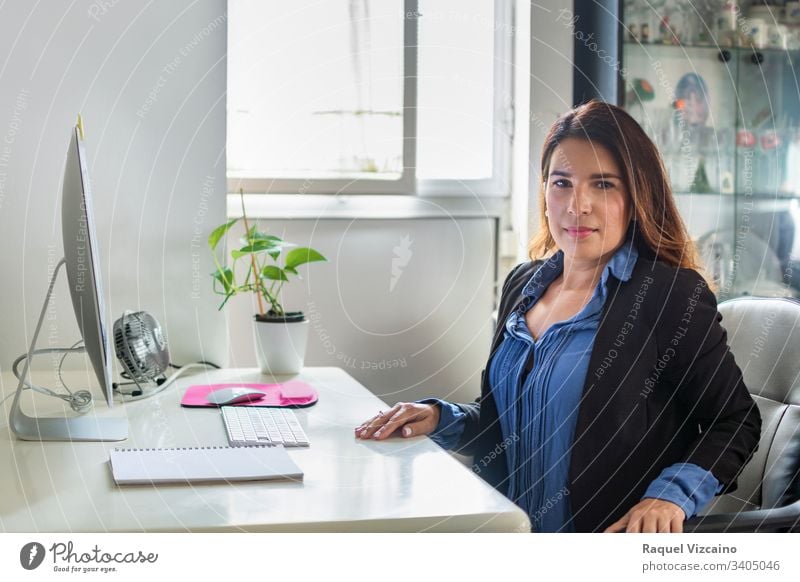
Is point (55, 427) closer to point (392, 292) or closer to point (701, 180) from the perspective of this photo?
point (392, 292)

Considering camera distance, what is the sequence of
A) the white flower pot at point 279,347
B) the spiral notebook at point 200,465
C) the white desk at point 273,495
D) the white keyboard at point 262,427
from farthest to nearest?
the white flower pot at point 279,347 < the white keyboard at point 262,427 < the spiral notebook at point 200,465 < the white desk at point 273,495

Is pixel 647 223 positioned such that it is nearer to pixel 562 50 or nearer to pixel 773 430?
pixel 773 430

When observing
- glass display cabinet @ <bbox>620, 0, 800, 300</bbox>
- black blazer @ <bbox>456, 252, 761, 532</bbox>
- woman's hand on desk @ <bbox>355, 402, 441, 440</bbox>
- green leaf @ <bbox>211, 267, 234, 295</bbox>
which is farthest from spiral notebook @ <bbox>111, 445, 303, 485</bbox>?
glass display cabinet @ <bbox>620, 0, 800, 300</bbox>

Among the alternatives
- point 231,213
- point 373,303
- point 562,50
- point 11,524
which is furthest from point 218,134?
point 11,524

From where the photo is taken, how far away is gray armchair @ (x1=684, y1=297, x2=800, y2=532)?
1.17 meters

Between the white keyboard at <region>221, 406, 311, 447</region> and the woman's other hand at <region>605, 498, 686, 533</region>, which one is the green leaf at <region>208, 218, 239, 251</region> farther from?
the woman's other hand at <region>605, 498, 686, 533</region>

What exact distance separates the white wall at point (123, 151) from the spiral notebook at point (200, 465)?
629 millimetres

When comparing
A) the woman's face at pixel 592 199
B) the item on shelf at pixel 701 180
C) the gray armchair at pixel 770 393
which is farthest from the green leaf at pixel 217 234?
the item on shelf at pixel 701 180

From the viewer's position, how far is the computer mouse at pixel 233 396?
4.36ft

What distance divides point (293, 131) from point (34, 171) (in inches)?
25.4

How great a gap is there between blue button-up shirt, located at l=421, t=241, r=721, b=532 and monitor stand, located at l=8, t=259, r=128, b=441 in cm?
42

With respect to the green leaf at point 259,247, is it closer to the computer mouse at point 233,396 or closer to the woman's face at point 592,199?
the computer mouse at point 233,396

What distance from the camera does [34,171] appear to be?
151 centimetres

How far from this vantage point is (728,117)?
74.7 inches
